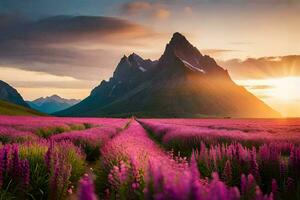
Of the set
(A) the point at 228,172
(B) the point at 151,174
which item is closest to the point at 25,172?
(A) the point at 228,172

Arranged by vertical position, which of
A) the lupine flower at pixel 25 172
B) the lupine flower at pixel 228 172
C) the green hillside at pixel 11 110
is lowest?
the lupine flower at pixel 25 172

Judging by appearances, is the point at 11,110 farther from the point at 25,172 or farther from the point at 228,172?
the point at 228,172

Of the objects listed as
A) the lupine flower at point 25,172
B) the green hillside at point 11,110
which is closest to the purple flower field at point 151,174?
the lupine flower at point 25,172

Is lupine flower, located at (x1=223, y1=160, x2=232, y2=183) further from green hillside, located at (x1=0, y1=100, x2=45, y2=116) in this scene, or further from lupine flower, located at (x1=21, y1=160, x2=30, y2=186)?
green hillside, located at (x1=0, y1=100, x2=45, y2=116)

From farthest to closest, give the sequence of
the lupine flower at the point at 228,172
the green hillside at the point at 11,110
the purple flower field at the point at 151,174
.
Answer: the green hillside at the point at 11,110 → the lupine flower at the point at 228,172 → the purple flower field at the point at 151,174

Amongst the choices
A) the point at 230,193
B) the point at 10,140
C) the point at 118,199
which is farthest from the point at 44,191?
the point at 10,140

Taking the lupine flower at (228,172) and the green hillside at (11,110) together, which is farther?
the green hillside at (11,110)

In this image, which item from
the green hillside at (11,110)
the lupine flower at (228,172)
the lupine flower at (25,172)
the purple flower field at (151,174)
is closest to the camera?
the purple flower field at (151,174)

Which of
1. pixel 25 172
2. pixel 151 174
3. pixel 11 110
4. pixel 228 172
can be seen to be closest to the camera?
pixel 151 174

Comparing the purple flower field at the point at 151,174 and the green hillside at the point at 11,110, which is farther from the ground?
the green hillside at the point at 11,110

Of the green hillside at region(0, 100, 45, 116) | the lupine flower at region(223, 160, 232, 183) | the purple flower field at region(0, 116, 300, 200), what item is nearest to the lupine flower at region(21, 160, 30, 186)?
the purple flower field at region(0, 116, 300, 200)

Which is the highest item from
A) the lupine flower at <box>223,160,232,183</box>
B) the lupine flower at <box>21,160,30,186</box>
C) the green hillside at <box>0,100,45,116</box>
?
the green hillside at <box>0,100,45,116</box>

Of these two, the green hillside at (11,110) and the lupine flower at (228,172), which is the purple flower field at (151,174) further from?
the green hillside at (11,110)

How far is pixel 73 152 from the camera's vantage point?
1262cm
